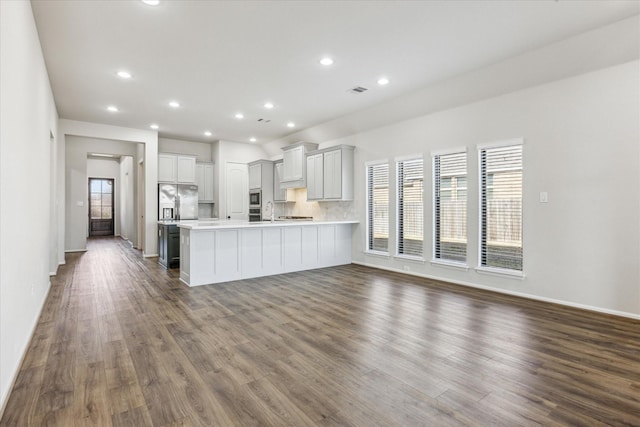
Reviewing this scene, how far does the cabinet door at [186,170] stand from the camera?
8758 millimetres

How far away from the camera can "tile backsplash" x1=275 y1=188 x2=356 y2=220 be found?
24.2 ft

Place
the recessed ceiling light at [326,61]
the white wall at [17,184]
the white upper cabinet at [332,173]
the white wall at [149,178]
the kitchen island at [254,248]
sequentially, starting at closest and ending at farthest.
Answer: the white wall at [17,184], the recessed ceiling light at [326,61], the kitchen island at [254,248], the white upper cabinet at [332,173], the white wall at [149,178]

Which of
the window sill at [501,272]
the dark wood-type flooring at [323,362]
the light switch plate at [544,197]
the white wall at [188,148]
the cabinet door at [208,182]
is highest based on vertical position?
the white wall at [188,148]

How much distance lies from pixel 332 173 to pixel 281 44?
363 centimetres

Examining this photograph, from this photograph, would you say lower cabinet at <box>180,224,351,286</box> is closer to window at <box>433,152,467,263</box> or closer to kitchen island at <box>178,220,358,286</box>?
kitchen island at <box>178,220,358,286</box>

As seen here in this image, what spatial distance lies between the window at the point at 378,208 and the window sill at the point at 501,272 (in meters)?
1.95

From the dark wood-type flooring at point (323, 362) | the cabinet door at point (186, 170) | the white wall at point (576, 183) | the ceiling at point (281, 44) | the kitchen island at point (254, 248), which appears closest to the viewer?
the dark wood-type flooring at point (323, 362)

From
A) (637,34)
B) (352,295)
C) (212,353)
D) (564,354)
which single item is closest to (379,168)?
(352,295)

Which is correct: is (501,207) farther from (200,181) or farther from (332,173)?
(200,181)

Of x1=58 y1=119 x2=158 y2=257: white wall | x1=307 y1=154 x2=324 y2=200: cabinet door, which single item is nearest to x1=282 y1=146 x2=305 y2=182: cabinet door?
x1=307 y1=154 x2=324 y2=200: cabinet door

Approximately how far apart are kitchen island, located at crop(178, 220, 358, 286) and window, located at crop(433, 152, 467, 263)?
1951 mm

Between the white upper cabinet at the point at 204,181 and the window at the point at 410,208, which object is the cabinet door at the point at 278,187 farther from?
the window at the point at 410,208

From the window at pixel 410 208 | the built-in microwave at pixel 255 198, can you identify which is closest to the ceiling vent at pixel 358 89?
the window at pixel 410 208

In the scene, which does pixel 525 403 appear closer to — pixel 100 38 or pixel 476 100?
pixel 476 100
